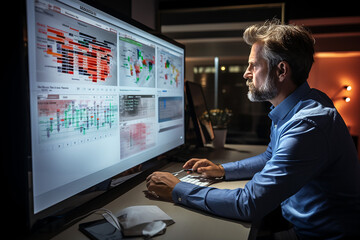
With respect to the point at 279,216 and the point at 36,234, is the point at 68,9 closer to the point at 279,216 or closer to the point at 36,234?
the point at 36,234

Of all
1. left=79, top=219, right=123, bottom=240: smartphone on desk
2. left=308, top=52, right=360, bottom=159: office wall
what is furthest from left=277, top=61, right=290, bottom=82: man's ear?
left=308, top=52, right=360, bottom=159: office wall

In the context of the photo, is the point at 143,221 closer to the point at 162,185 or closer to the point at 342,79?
the point at 162,185

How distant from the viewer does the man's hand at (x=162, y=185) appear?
94cm

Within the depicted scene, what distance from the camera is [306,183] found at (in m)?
0.84

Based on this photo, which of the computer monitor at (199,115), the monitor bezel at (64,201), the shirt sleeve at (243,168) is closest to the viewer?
the monitor bezel at (64,201)

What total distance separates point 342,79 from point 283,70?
188 inches

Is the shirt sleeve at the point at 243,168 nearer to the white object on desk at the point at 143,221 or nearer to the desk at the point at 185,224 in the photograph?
the desk at the point at 185,224

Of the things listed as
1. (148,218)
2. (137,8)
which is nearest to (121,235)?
(148,218)

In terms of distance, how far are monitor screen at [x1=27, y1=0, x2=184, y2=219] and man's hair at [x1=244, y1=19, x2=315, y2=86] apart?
1.61 ft

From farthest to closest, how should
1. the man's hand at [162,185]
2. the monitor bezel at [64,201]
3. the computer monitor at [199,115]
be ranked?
1. the computer monitor at [199,115]
2. the man's hand at [162,185]
3. the monitor bezel at [64,201]

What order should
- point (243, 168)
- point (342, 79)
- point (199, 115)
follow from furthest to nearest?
point (342, 79) → point (199, 115) → point (243, 168)

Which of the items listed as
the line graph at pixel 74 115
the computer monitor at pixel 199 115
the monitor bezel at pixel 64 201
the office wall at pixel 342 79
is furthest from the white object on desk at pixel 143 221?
the office wall at pixel 342 79

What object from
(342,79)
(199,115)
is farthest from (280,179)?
(342,79)

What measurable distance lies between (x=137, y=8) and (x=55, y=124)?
147 centimetres
